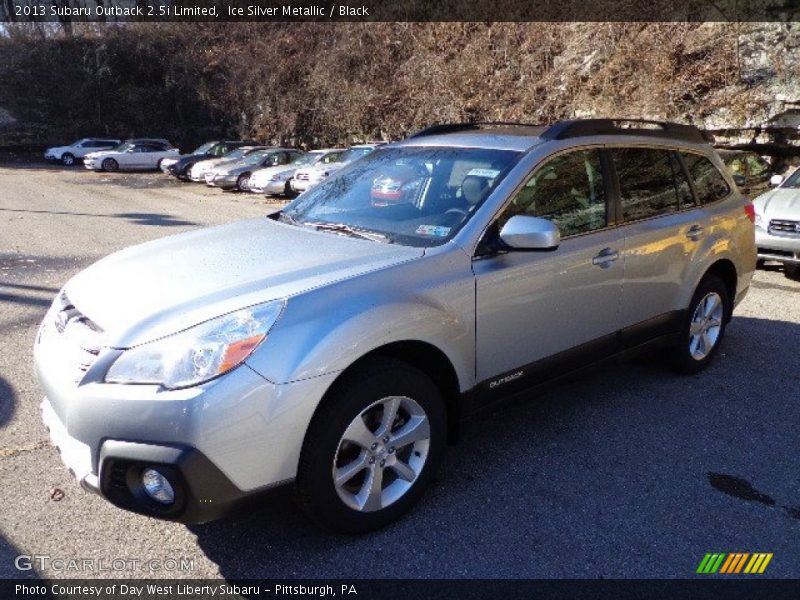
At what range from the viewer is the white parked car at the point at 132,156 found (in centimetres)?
2841

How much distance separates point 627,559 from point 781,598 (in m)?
0.58

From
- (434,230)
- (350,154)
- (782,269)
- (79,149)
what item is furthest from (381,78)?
(434,230)

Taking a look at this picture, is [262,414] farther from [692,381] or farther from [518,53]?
[518,53]

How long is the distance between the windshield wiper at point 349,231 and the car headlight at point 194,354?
3.17 ft

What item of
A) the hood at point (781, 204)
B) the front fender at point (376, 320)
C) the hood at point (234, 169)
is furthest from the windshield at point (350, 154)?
the front fender at point (376, 320)

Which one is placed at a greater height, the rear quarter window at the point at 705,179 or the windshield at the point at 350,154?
the rear quarter window at the point at 705,179

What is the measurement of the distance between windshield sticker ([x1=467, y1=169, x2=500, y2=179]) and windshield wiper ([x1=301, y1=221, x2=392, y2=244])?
642 mm

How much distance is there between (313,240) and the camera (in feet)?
11.1

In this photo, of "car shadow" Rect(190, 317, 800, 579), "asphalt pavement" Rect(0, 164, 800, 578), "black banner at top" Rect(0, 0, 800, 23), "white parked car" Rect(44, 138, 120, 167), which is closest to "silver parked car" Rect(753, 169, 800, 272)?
"asphalt pavement" Rect(0, 164, 800, 578)

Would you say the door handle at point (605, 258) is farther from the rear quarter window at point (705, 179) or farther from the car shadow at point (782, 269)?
the car shadow at point (782, 269)

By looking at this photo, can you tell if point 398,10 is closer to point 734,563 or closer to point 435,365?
point 435,365

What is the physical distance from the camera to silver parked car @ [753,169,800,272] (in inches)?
307

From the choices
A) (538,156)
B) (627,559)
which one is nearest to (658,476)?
(627,559)

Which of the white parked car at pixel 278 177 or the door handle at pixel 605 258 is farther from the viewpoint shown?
the white parked car at pixel 278 177
